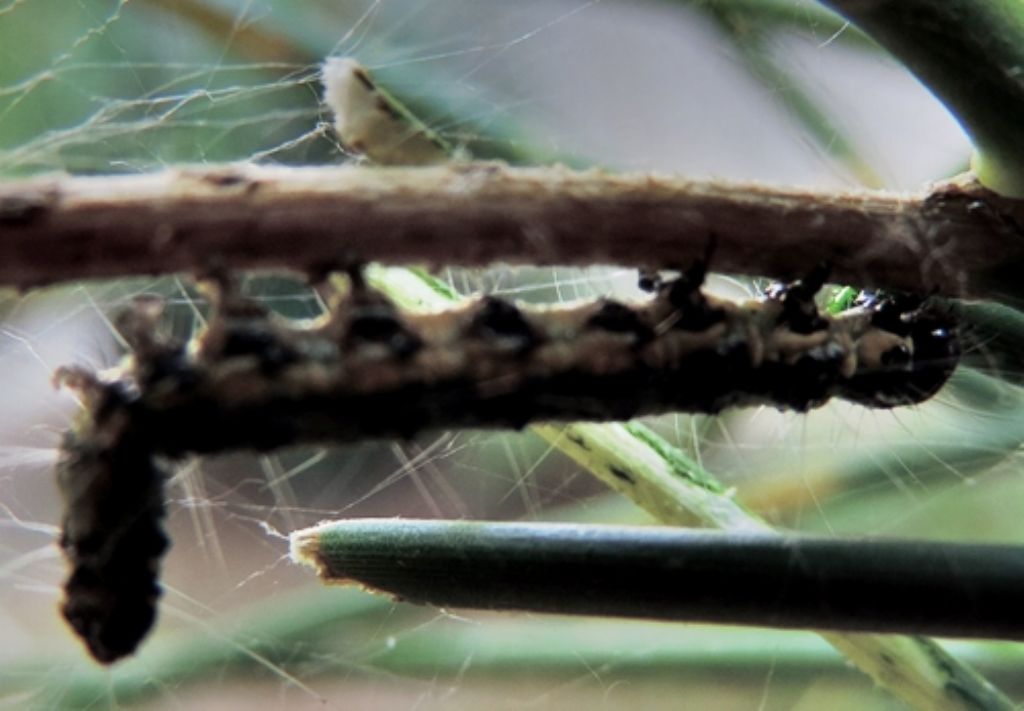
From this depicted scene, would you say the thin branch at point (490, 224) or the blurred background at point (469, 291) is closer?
the thin branch at point (490, 224)

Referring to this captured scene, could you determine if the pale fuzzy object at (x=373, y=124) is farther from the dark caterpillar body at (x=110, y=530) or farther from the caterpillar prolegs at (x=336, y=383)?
the dark caterpillar body at (x=110, y=530)

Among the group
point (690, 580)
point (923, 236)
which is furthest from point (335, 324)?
point (923, 236)

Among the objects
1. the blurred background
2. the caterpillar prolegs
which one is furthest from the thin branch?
the blurred background

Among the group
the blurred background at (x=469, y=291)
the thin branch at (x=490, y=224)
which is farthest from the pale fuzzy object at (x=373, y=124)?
the blurred background at (x=469, y=291)

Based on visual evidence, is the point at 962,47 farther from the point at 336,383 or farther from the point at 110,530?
the point at 110,530

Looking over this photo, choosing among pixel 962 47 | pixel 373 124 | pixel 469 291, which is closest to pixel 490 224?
pixel 373 124
